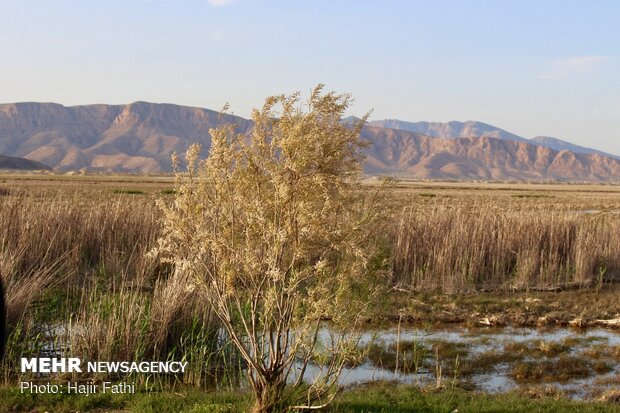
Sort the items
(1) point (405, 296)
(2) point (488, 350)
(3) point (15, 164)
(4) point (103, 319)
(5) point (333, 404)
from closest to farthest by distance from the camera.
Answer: (5) point (333, 404) → (4) point (103, 319) → (2) point (488, 350) → (1) point (405, 296) → (3) point (15, 164)

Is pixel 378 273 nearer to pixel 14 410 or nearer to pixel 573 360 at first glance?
pixel 14 410

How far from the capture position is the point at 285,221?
6.36 m

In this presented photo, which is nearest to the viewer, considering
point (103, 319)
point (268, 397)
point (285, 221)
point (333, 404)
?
point (285, 221)

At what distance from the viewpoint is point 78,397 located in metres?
7.61

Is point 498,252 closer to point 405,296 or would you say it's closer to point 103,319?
point 405,296

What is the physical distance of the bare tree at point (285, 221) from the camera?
6324mm

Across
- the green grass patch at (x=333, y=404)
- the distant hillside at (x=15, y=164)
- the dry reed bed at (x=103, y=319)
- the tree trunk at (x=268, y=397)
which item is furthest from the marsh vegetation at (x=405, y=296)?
the distant hillside at (x=15, y=164)

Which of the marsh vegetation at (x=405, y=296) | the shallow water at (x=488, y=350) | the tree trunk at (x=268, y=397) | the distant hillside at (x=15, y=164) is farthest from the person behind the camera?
the distant hillside at (x=15, y=164)

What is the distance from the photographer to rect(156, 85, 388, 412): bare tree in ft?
20.7

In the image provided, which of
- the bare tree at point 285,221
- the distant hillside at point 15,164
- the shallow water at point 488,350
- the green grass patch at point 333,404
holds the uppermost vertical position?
the bare tree at point 285,221

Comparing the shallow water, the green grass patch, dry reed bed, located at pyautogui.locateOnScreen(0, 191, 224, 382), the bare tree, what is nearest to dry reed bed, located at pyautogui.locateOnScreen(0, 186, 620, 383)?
dry reed bed, located at pyautogui.locateOnScreen(0, 191, 224, 382)

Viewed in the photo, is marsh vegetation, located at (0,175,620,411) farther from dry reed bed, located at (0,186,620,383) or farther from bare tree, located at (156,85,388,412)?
bare tree, located at (156,85,388,412)

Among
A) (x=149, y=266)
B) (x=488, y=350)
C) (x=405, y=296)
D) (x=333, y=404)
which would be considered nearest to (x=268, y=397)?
(x=333, y=404)

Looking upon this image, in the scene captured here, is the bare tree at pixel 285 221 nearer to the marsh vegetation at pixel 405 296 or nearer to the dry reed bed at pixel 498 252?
the marsh vegetation at pixel 405 296
